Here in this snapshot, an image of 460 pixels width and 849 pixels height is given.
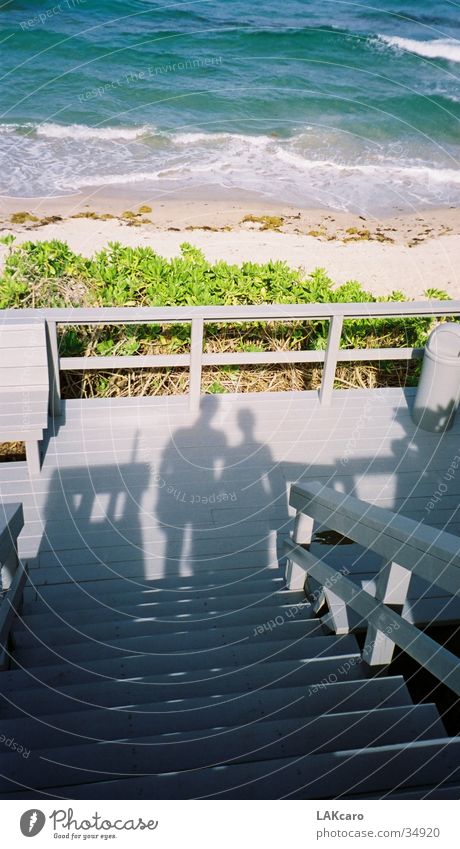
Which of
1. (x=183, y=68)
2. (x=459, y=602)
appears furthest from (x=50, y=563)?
(x=183, y=68)

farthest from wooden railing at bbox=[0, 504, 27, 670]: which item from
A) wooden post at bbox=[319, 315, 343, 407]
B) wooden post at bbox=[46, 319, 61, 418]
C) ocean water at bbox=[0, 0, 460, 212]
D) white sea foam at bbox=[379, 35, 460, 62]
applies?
white sea foam at bbox=[379, 35, 460, 62]

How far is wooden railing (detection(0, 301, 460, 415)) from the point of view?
17.3ft

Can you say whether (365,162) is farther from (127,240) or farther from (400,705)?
(400,705)

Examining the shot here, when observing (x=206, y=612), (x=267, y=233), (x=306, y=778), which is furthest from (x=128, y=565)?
(x=267, y=233)

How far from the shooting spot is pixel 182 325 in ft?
23.1

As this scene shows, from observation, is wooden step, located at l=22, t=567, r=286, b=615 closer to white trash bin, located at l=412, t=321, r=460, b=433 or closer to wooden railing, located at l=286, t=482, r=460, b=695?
wooden railing, located at l=286, t=482, r=460, b=695

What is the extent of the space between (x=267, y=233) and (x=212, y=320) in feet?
25.3

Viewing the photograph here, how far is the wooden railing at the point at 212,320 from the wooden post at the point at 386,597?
3.03 metres

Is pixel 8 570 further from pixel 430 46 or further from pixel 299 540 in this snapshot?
pixel 430 46

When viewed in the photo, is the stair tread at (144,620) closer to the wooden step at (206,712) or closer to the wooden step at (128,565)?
the wooden step at (206,712)

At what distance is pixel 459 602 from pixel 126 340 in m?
3.92

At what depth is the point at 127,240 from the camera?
471 inches

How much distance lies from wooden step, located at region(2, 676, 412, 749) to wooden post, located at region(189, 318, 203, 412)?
10.2 ft
